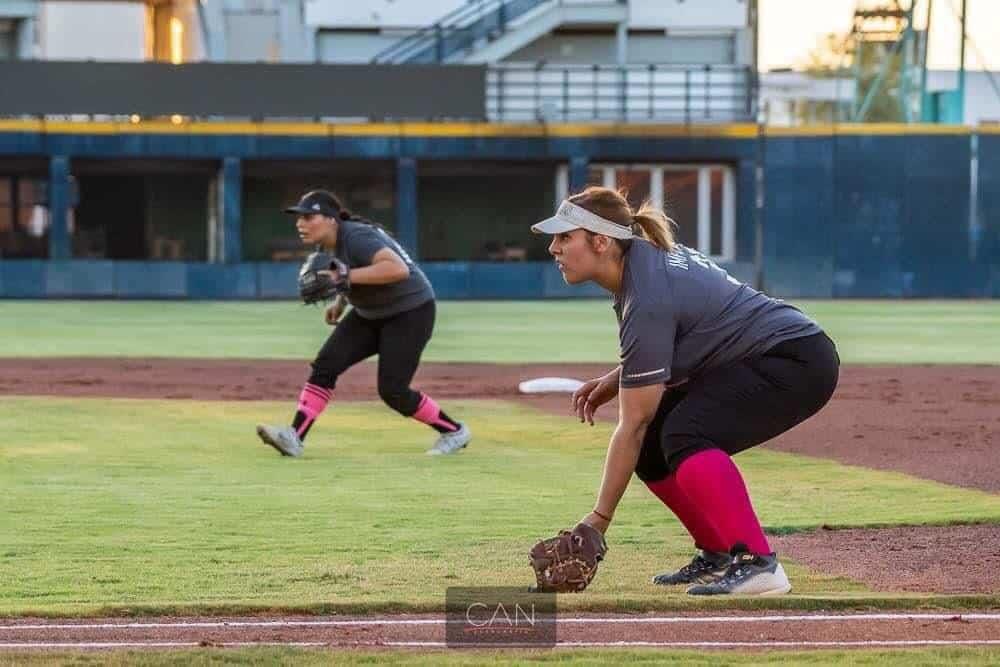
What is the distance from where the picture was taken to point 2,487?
11500mm

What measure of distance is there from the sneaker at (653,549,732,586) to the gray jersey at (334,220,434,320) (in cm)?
540

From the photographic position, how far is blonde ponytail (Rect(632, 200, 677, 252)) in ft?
24.3

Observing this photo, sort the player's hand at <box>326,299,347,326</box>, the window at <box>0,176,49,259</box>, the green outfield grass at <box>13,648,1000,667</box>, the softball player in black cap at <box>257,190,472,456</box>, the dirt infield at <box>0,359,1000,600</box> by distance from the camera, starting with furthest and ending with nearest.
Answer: the window at <box>0,176,49,259</box>, the player's hand at <box>326,299,347,326</box>, the softball player in black cap at <box>257,190,472,456</box>, the dirt infield at <box>0,359,1000,600</box>, the green outfield grass at <box>13,648,1000,667</box>

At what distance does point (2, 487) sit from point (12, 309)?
2965cm

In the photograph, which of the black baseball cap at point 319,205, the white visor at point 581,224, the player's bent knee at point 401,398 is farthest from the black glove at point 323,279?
the white visor at point 581,224

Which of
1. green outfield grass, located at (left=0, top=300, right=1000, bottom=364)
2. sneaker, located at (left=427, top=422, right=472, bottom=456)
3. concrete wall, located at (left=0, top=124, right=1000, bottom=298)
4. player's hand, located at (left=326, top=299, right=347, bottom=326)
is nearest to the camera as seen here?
player's hand, located at (left=326, top=299, right=347, bottom=326)

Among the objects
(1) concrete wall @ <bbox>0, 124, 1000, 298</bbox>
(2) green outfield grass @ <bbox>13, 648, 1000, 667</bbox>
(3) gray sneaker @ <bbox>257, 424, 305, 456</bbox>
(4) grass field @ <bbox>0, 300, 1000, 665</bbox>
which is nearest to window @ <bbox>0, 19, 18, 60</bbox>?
(1) concrete wall @ <bbox>0, 124, 1000, 298</bbox>

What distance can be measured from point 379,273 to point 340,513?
8.79ft

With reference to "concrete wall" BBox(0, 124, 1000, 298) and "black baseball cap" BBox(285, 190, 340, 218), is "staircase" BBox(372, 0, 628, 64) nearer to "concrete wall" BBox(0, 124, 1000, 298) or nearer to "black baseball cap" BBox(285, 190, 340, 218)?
"concrete wall" BBox(0, 124, 1000, 298)

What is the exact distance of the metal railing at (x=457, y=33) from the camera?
54312 millimetres

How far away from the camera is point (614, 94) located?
5219 cm

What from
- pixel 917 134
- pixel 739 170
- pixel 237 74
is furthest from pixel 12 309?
pixel 917 134

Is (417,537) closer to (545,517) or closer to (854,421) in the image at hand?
(545,517)

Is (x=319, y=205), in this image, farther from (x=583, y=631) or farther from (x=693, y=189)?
(x=693, y=189)
